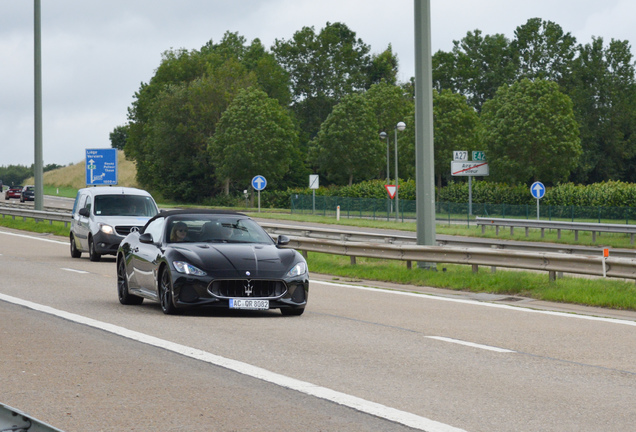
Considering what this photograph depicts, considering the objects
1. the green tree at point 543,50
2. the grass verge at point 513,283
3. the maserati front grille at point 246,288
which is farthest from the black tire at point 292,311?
the green tree at point 543,50

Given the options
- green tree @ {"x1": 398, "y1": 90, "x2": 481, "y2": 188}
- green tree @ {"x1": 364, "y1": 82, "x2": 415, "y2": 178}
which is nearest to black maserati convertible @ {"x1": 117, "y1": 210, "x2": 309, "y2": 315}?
green tree @ {"x1": 398, "y1": 90, "x2": 481, "y2": 188}

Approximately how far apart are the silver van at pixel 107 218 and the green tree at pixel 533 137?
2207 inches

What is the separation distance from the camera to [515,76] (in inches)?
4412

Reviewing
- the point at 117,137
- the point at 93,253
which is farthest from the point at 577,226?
the point at 117,137

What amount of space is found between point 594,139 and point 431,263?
86.4m

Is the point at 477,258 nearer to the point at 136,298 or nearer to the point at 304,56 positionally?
the point at 136,298

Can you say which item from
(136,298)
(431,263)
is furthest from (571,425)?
(431,263)

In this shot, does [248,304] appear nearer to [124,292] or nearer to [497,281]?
[124,292]

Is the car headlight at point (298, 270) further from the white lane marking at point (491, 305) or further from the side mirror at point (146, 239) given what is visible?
the white lane marking at point (491, 305)

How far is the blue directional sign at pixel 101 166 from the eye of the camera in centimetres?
4500

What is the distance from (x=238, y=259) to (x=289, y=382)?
4540mm

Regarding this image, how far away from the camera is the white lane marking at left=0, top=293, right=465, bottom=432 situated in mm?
6312

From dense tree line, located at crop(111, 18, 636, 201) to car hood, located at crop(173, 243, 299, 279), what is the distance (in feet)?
223

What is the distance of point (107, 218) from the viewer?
25188 millimetres
